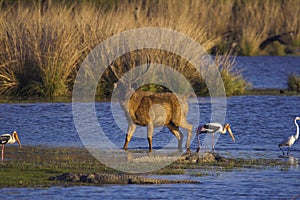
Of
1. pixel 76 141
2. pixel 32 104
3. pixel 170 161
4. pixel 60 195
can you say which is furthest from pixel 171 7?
pixel 60 195

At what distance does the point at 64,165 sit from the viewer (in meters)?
12.5

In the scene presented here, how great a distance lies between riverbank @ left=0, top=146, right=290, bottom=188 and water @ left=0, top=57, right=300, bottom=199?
0.96 ft

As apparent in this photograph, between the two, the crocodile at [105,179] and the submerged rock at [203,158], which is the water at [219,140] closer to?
the crocodile at [105,179]

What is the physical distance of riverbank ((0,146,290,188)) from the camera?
37.2ft

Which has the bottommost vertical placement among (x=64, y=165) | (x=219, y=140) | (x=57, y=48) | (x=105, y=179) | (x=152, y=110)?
(x=105, y=179)

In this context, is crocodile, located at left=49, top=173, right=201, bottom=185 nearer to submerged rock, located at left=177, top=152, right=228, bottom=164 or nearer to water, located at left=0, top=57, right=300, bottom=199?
water, located at left=0, top=57, right=300, bottom=199

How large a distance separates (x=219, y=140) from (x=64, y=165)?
447 centimetres

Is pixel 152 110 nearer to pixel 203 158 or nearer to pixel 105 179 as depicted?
pixel 203 158

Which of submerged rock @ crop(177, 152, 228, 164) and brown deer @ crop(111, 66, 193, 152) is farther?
brown deer @ crop(111, 66, 193, 152)

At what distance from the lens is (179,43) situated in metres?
22.5

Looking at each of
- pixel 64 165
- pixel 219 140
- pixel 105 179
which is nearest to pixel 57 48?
pixel 219 140

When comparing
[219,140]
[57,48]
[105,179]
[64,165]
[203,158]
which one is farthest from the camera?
[57,48]

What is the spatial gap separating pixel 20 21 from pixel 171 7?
9561 mm

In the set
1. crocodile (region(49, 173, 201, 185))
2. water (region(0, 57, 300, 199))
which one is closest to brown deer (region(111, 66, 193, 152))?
water (region(0, 57, 300, 199))
